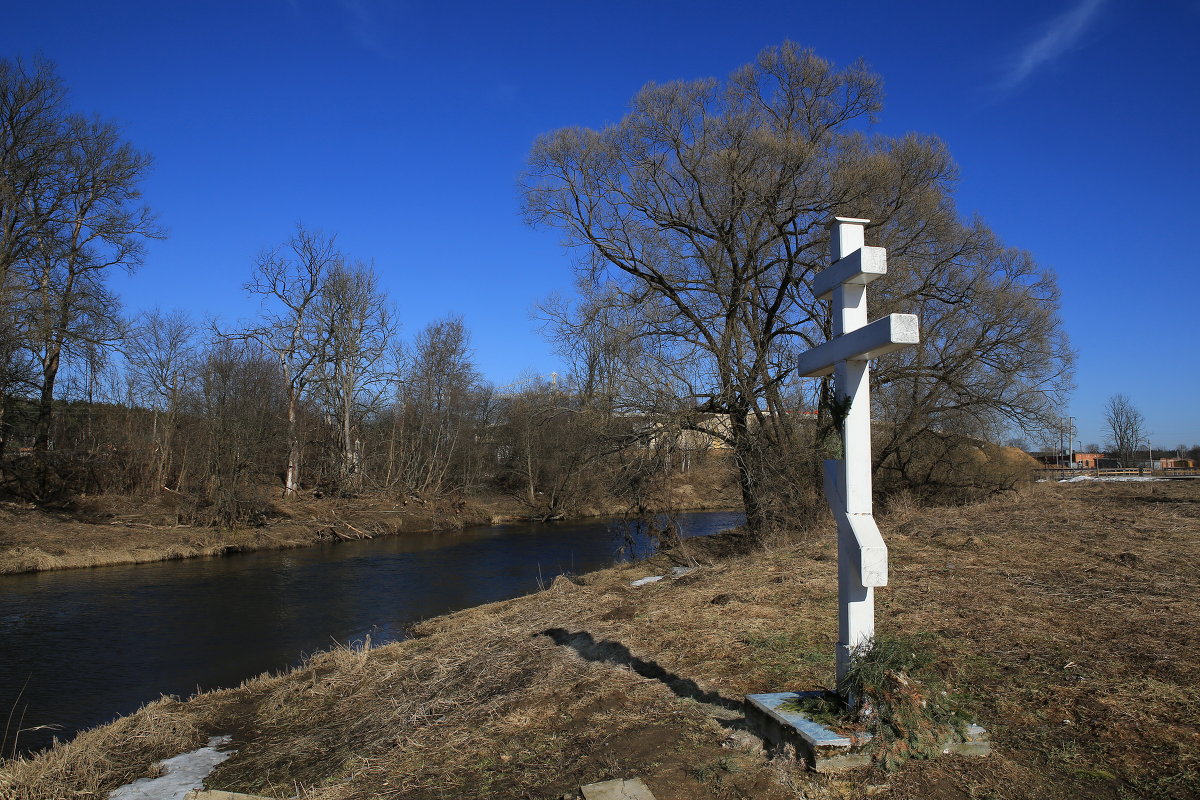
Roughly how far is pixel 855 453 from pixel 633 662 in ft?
9.89

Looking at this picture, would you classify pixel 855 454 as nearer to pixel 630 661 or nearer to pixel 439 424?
pixel 630 661

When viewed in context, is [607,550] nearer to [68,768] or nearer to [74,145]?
[68,768]

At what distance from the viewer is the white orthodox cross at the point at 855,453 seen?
4227mm

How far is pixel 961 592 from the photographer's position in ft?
24.3

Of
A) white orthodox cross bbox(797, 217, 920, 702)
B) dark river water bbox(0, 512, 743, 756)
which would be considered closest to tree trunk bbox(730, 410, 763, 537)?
dark river water bbox(0, 512, 743, 756)

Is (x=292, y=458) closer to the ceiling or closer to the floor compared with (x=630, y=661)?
closer to the ceiling

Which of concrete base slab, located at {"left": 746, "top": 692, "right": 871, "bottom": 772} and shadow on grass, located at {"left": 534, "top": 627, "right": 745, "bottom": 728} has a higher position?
concrete base slab, located at {"left": 746, "top": 692, "right": 871, "bottom": 772}

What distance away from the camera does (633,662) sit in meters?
6.55

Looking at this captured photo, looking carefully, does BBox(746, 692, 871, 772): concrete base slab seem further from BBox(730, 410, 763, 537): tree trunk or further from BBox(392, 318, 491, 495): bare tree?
BBox(392, 318, 491, 495): bare tree

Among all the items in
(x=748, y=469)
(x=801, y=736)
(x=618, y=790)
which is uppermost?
(x=748, y=469)

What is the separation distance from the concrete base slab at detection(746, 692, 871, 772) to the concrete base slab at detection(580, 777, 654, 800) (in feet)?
2.57

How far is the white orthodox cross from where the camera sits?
4.23 meters

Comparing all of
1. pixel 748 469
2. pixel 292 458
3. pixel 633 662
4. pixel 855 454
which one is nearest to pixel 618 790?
pixel 855 454

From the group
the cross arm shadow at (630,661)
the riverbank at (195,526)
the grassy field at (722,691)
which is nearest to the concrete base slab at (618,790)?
the grassy field at (722,691)
